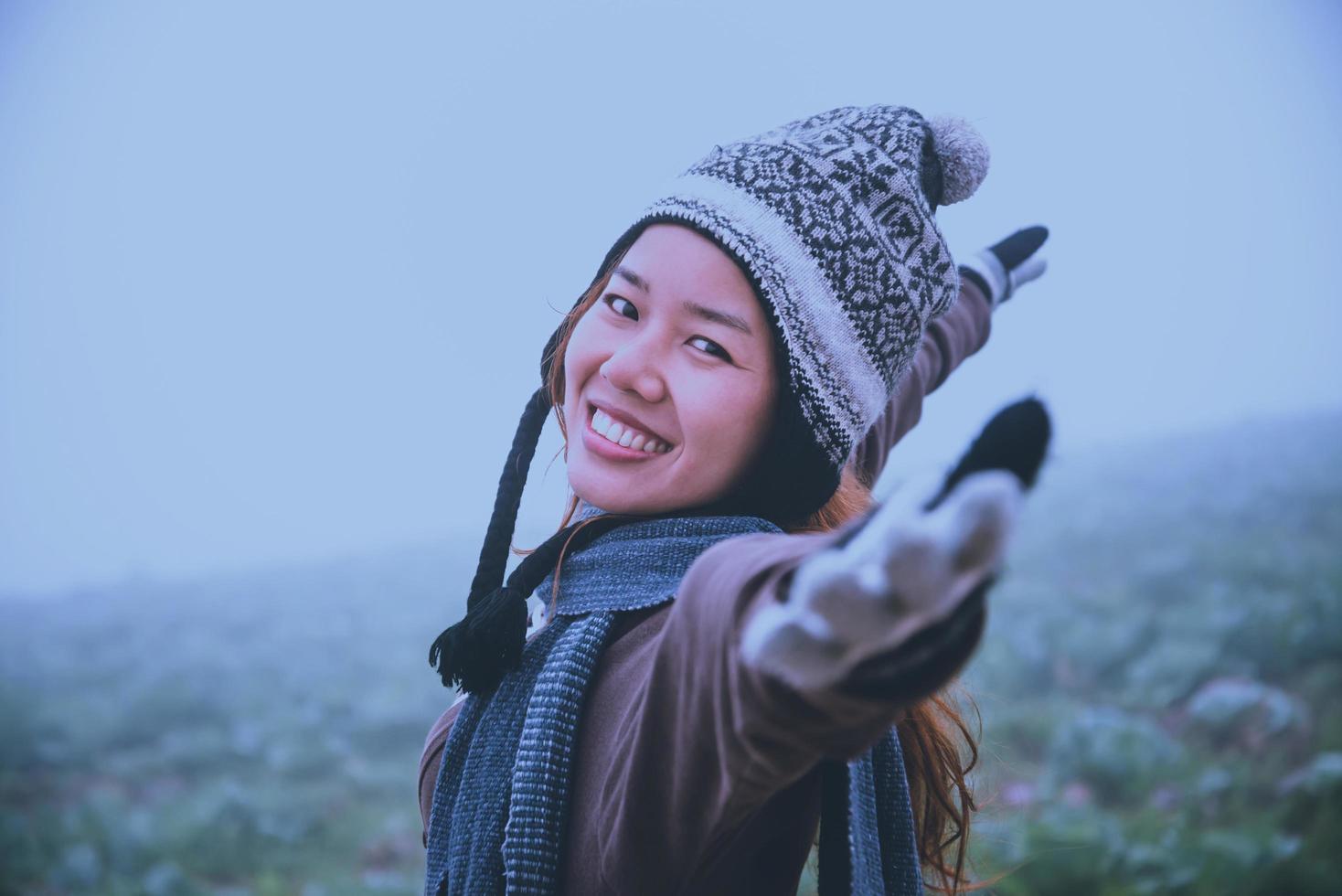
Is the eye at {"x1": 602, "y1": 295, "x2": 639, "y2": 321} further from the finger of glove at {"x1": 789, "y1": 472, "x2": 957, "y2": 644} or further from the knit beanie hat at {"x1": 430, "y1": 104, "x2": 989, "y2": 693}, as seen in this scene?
the finger of glove at {"x1": 789, "y1": 472, "x2": 957, "y2": 644}

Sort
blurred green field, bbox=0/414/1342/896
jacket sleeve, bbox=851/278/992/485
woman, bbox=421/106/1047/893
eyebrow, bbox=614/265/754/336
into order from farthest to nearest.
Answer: blurred green field, bbox=0/414/1342/896 < jacket sleeve, bbox=851/278/992/485 < eyebrow, bbox=614/265/754/336 < woman, bbox=421/106/1047/893

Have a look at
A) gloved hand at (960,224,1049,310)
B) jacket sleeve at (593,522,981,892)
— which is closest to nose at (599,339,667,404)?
jacket sleeve at (593,522,981,892)

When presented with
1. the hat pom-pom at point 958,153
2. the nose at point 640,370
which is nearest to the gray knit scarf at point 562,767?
the nose at point 640,370

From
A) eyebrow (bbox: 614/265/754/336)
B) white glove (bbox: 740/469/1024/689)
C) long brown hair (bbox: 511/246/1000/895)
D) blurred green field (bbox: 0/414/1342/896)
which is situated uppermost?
eyebrow (bbox: 614/265/754/336)

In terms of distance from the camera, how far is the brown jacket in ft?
1.41

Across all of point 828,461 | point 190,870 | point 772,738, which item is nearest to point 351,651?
point 190,870

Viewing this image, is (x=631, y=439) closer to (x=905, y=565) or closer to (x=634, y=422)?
(x=634, y=422)

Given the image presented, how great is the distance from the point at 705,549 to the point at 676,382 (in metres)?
0.18

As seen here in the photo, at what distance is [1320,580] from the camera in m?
2.82

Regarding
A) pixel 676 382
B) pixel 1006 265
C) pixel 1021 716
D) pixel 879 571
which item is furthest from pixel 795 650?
pixel 1021 716

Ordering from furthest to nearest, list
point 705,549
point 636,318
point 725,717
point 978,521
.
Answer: point 636,318 < point 705,549 < point 725,717 < point 978,521

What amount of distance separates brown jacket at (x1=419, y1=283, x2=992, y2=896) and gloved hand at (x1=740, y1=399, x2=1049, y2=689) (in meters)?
0.02

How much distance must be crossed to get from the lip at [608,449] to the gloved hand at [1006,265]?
3.26 feet

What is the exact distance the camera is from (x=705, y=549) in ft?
2.89
